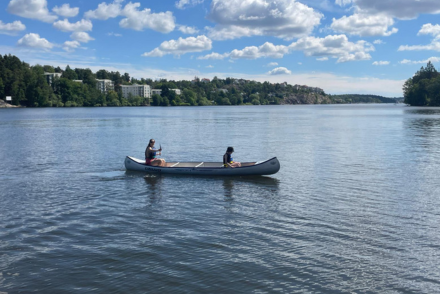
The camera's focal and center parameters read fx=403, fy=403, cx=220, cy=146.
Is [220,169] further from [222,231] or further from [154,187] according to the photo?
[222,231]

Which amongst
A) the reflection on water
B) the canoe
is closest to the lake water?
the reflection on water

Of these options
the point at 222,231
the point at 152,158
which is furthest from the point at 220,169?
the point at 222,231

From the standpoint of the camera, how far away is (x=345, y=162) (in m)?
31.1

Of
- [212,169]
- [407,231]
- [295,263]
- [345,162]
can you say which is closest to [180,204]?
[212,169]

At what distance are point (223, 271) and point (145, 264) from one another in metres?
2.40

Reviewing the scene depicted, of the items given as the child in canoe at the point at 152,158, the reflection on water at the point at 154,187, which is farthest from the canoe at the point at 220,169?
the reflection on water at the point at 154,187

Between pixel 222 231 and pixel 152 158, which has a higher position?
pixel 152 158

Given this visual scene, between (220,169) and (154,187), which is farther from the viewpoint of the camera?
(220,169)

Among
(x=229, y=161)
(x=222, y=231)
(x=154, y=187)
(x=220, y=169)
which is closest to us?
(x=222, y=231)

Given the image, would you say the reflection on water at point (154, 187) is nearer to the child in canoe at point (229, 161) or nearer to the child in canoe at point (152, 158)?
the child in canoe at point (152, 158)

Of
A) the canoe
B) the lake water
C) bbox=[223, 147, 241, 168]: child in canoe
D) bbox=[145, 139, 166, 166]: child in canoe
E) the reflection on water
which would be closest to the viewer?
the lake water

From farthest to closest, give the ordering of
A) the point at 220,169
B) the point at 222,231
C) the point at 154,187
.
A: the point at 220,169 → the point at 154,187 → the point at 222,231

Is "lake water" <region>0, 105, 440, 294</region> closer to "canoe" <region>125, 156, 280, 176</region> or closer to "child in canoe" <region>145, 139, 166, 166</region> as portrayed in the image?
"canoe" <region>125, 156, 280, 176</region>

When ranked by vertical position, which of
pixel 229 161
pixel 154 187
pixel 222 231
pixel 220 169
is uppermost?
pixel 229 161
